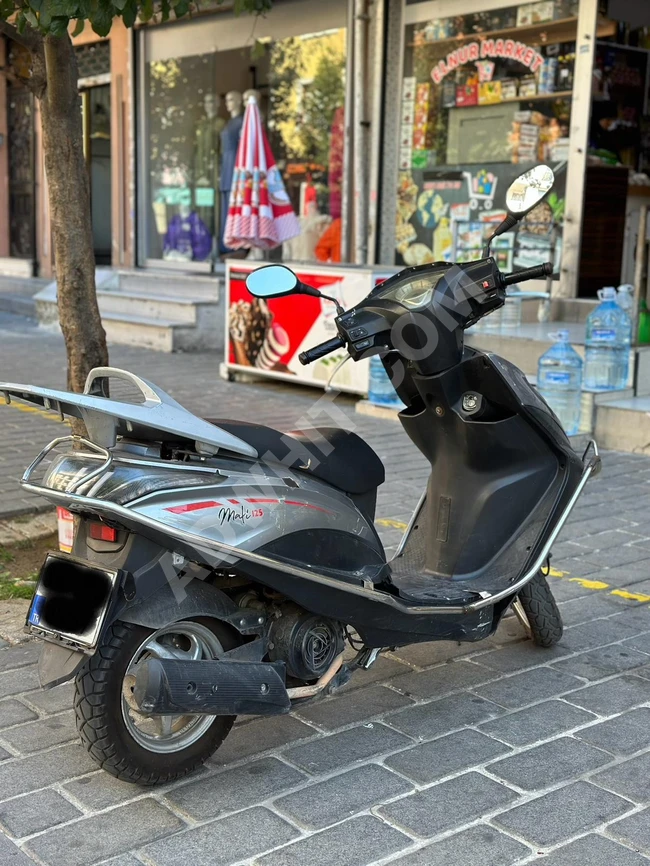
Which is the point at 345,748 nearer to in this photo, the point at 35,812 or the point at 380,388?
the point at 35,812

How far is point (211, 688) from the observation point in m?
2.78

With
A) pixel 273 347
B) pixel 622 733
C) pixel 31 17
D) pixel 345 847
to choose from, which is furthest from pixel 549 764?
pixel 273 347

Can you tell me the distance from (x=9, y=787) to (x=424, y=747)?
1.23 metres

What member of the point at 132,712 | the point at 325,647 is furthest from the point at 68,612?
the point at 325,647

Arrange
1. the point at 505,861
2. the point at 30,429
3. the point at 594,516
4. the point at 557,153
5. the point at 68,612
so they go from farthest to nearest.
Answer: the point at 557,153 < the point at 30,429 < the point at 594,516 < the point at 68,612 < the point at 505,861

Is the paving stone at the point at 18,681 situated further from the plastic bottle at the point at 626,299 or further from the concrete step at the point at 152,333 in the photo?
the concrete step at the point at 152,333

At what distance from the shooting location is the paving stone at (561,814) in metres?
2.72

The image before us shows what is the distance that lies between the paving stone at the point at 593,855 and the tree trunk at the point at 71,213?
10.8 feet

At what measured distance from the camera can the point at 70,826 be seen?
273 cm

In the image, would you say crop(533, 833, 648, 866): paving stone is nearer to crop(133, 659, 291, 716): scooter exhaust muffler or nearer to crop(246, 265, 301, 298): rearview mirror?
crop(133, 659, 291, 716): scooter exhaust muffler

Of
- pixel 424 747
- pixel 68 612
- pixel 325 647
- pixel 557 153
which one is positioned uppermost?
pixel 557 153

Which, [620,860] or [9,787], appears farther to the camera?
[9,787]

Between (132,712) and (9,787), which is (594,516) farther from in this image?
(9,787)

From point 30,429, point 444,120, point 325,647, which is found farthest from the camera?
point 444,120
